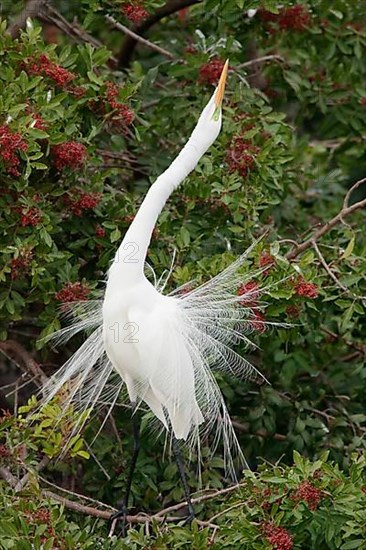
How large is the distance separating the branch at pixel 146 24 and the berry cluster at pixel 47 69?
72 centimetres

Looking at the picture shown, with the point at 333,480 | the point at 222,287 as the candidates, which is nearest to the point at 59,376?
the point at 222,287

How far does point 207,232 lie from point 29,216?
2.06ft

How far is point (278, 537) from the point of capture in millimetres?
2629

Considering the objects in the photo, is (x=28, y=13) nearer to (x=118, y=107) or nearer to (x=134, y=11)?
(x=134, y=11)

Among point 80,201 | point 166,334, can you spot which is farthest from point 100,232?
point 166,334

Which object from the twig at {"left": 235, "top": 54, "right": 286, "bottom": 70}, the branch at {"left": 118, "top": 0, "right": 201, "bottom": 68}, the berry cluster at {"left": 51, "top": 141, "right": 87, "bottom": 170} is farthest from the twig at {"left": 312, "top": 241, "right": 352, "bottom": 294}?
the branch at {"left": 118, "top": 0, "right": 201, "bottom": 68}

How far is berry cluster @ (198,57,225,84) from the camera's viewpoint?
11.8ft

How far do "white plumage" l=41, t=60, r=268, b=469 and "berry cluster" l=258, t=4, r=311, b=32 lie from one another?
1111 millimetres

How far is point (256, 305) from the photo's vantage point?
304 cm

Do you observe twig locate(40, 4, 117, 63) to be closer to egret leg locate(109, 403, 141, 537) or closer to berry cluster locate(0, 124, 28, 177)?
berry cluster locate(0, 124, 28, 177)

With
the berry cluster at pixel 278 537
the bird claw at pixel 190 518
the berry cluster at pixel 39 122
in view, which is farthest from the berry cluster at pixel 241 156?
the berry cluster at pixel 278 537

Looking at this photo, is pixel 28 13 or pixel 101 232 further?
pixel 28 13

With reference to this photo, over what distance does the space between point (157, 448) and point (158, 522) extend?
0.72m

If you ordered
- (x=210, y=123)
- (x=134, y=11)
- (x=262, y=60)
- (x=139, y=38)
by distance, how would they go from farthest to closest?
(x=262, y=60)
(x=139, y=38)
(x=134, y=11)
(x=210, y=123)
